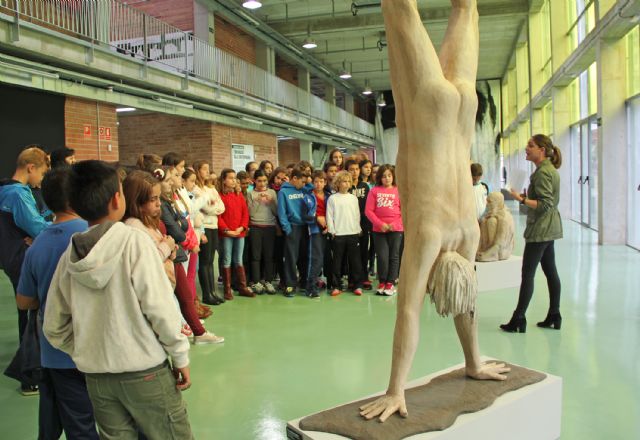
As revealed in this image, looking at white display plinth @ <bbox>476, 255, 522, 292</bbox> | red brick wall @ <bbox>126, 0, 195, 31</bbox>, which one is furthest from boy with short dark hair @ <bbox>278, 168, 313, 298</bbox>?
red brick wall @ <bbox>126, 0, 195, 31</bbox>

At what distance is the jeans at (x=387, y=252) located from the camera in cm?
603

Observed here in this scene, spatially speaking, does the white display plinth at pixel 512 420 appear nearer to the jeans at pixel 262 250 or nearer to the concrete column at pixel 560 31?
the jeans at pixel 262 250

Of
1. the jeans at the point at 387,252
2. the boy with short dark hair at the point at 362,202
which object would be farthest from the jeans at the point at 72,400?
the boy with short dark hair at the point at 362,202

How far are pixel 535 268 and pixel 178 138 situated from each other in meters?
10.0

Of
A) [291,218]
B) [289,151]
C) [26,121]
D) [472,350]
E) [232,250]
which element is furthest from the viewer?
[289,151]

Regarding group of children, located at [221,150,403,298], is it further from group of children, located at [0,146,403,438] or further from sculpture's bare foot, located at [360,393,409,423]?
sculpture's bare foot, located at [360,393,409,423]

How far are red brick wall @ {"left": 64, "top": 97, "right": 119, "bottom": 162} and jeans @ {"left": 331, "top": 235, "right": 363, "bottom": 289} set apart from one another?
4.71 m

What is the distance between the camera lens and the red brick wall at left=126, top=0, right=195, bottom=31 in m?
12.7

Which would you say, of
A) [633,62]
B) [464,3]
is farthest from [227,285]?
[633,62]

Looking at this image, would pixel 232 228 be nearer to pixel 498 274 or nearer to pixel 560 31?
pixel 498 274

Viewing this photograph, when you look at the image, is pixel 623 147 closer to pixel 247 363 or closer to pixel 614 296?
pixel 614 296

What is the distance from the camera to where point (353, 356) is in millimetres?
3900

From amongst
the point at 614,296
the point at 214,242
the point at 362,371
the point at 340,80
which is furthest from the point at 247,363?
the point at 340,80

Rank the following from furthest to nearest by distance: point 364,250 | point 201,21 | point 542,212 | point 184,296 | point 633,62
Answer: point 201,21, point 633,62, point 364,250, point 542,212, point 184,296
